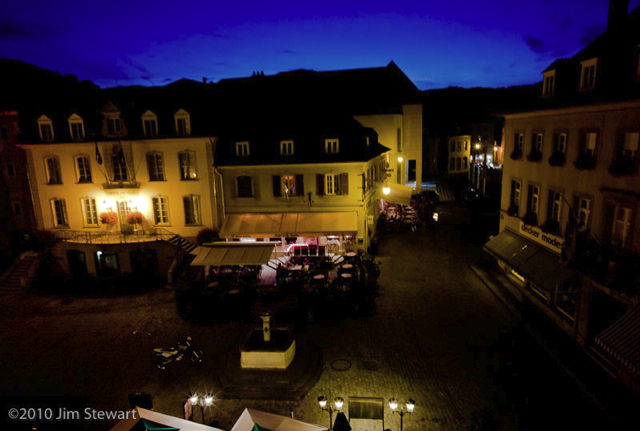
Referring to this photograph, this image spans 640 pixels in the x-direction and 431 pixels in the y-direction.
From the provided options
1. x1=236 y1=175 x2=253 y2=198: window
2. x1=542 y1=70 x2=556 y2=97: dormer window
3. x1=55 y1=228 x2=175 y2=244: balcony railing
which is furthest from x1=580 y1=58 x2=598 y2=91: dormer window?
x1=55 y1=228 x2=175 y2=244: balcony railing

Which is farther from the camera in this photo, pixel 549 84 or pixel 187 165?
pixel 187 165

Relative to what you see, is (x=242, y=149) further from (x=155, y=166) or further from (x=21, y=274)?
(x=21, y=274)

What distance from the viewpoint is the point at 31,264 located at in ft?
78.2

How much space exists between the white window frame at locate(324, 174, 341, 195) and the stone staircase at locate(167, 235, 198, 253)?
362 inches

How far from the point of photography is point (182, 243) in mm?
24719

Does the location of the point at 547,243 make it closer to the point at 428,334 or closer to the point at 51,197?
the point at 428,334

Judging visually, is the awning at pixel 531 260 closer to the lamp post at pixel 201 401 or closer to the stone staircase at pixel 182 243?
the lamp post at pixel 201 401

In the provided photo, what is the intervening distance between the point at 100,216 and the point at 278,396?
19.4 m

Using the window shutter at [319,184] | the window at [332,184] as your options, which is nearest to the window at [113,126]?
the window shutter at [319,184]

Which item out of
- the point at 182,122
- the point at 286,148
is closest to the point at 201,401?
the point at 286,148

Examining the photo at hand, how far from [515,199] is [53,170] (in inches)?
1111

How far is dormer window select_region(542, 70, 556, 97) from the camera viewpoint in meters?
14.8

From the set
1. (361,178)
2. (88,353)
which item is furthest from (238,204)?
(88,353)

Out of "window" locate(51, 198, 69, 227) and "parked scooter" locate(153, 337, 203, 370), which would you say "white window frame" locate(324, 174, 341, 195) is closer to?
"parked scooter" locate(153, 337, 203, 370)
